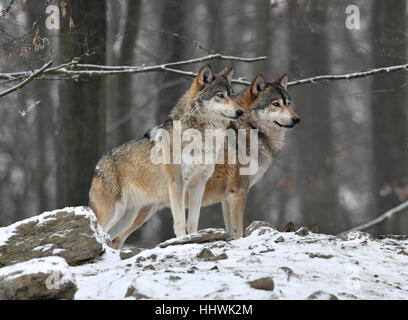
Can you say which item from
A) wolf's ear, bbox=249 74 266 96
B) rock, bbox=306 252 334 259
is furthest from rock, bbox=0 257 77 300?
wolf's ear, bbox=249 74 266 96

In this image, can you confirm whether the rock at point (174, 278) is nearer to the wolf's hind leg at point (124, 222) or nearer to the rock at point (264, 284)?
the rock at point (264, 284)

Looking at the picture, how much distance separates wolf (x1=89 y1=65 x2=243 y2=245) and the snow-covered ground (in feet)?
4.77

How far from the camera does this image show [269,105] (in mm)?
8023

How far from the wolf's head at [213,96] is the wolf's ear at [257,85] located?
0.61 meters

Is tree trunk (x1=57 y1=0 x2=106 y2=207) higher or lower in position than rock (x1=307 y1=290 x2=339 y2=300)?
higher

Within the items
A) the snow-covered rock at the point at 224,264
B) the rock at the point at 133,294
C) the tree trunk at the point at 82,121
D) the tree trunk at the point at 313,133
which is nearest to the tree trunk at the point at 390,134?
the tree trunk at the point at 313,133

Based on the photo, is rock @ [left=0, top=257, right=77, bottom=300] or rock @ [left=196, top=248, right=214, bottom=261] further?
rock @ [left=196, top=248, right=214, bottom=261]

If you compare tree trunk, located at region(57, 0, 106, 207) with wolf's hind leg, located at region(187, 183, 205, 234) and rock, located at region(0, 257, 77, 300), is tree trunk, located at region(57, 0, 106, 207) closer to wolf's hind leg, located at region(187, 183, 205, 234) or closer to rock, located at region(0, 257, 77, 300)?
wolf's hind leg, located at region(187, 183, 205, 234)

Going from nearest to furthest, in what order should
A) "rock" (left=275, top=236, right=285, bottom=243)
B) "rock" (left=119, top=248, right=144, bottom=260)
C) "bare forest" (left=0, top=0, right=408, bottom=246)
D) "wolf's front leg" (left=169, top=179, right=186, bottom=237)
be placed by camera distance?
"rock" (left=119, top=248, right=144, bottom=260) < "rock" (left=275, top=236, right=285, bottom=243) < "wolf's front leg" (left=169, top=179, right=186, bottom=237) < "bare forest" (left=0, top=0, right=408, bottom=246)

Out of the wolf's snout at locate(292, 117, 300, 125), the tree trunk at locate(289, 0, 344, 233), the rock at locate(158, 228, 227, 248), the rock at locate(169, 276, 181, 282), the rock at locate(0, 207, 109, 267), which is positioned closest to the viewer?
the rock at locate(169, 276, 181, 282)

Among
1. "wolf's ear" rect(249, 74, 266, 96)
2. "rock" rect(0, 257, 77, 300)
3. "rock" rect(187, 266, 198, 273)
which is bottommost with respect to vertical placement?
"rock" rect(187, 266, 198, 273)

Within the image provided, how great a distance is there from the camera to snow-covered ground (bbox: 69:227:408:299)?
13.4 ft

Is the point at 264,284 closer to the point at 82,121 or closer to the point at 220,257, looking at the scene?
the point at 220,257

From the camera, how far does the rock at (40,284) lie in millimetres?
3871
